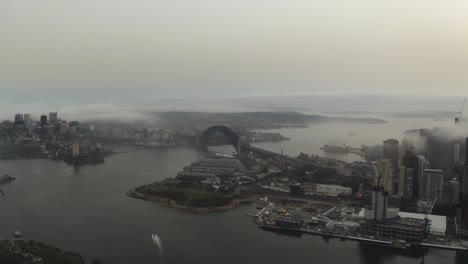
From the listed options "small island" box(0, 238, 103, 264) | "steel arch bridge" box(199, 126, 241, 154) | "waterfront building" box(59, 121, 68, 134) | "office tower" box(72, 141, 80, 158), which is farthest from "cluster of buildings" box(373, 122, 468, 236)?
"waterfront building" box(59, 121, 68, 134)

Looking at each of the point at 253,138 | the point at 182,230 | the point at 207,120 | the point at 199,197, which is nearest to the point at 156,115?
the point at 207,120

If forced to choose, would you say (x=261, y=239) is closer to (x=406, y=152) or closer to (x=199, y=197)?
(x=199, y=197)

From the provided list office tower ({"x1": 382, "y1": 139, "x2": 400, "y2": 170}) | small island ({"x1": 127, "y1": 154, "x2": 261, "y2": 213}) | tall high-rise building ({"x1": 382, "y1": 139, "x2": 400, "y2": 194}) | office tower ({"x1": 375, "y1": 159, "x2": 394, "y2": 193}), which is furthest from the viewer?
office tower ({"x1": 382, "y1": 139, "x2": 400, "y2": 170})

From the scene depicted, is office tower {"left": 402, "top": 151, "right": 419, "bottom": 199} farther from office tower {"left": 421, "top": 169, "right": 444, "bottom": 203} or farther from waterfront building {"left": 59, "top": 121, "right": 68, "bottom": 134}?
waterfront building {"left": 59, "top": 121, "right": 68, "bottom": 134}

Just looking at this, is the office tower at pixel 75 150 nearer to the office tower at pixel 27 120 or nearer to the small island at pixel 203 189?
the small island at pixel 203 189

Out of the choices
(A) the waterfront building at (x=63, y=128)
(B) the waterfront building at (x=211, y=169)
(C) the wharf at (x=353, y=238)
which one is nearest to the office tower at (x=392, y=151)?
(C) the wharf at (x=353, y=238)

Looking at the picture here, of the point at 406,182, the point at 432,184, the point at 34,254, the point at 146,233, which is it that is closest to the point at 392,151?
the point at 406,182
